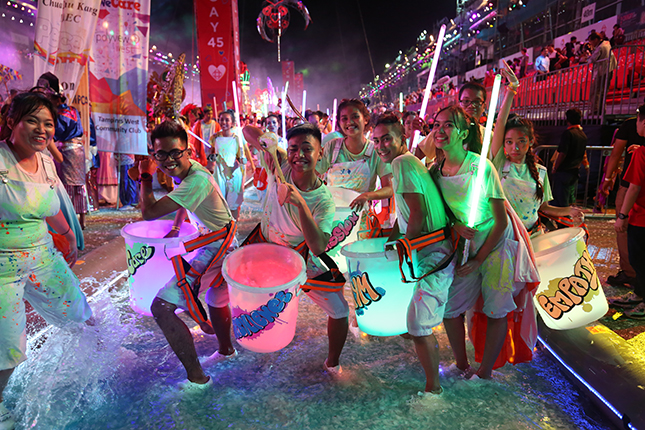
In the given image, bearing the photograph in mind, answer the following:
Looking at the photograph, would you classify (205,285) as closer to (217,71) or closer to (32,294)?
(32,294)

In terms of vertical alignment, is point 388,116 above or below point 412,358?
above

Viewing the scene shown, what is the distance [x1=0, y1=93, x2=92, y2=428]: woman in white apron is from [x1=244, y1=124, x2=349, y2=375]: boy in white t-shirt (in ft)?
4.33

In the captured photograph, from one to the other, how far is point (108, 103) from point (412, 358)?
20.9ft

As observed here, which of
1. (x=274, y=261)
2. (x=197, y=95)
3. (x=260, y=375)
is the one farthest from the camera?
(x=197, y=95)

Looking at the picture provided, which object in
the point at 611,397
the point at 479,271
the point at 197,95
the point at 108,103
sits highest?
the point at 197,95

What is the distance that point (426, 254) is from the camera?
254 cm

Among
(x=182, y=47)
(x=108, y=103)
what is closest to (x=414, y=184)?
(x=108, y=103)

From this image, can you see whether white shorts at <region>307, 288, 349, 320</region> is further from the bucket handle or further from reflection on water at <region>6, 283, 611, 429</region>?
the bucket handle

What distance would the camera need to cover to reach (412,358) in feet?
10.4

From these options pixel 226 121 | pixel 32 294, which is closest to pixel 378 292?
pixel 32 294

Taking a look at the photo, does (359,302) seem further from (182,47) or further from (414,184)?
(182,47)

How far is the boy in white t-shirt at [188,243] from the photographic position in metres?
2.63

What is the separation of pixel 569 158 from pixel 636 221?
3216 mm

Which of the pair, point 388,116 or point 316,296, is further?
point 388,116
